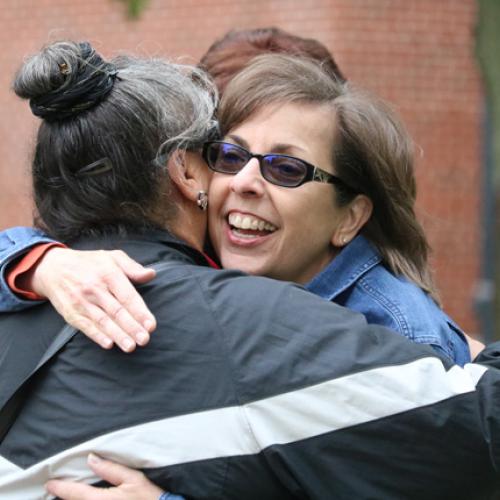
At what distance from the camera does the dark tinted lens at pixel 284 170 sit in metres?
2.97

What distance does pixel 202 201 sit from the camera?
107 inches

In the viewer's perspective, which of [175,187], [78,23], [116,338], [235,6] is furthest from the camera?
[78,23]

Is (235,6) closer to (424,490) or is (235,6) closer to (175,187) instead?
(175,187)

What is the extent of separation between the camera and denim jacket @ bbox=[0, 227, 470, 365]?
2.69 meters

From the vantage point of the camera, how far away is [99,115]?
2.43 meters

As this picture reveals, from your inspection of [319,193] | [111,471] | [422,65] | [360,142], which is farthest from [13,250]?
[422,65]

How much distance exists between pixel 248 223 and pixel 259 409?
917 millimetres

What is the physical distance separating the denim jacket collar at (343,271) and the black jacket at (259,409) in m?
0.70

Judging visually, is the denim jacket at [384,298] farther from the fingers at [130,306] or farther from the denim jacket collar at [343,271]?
the fingers at [130,306]

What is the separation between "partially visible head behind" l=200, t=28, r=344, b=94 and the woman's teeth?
3.30ft

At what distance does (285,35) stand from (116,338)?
234 cm

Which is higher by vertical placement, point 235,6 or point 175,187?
point 175,187

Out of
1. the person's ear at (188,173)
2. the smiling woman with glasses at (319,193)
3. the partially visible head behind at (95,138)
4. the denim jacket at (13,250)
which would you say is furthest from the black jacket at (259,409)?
the smiling woman with glasses at (319,193)

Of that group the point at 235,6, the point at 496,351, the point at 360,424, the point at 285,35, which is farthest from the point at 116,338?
the point at 235,6
